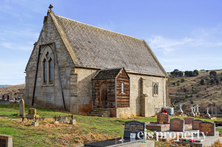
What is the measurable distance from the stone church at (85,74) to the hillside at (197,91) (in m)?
28.6

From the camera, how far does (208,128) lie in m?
16.7

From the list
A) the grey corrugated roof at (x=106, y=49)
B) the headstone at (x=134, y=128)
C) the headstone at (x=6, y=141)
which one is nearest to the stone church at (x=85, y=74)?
the grey corrugated roof at (x=106, y=49)

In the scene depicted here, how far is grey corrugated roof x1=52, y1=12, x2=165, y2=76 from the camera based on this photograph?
1101 inches

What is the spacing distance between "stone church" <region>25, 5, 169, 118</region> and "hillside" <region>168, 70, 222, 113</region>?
2860 cm

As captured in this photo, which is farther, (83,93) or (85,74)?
(85,74)

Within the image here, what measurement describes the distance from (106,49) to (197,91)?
48186 mm

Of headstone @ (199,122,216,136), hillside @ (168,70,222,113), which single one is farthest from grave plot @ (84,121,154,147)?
hillside @ (168,70,222,113)

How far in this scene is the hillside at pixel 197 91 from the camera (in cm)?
6138

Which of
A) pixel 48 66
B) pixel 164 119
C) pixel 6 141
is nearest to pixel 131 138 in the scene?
pixel 6 141

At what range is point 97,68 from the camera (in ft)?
90.5

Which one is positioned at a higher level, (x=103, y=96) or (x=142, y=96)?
(x=103, y=96)

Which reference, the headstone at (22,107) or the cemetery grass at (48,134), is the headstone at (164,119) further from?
the headstone at (22,107)

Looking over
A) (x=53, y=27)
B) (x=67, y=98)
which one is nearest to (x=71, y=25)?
(x=53, y=27)

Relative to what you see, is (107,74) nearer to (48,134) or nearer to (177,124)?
(177,124)
